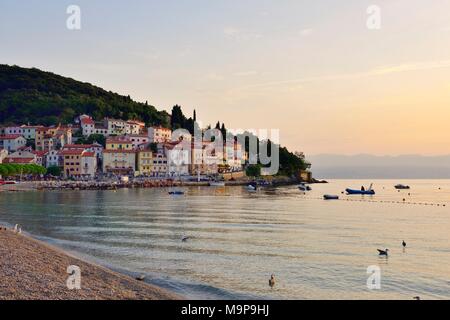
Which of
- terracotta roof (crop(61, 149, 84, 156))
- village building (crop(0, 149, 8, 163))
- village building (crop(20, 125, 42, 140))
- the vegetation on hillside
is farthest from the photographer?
village building (crop(20, 125, 42, 140))

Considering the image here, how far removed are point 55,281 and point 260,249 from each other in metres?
12.9

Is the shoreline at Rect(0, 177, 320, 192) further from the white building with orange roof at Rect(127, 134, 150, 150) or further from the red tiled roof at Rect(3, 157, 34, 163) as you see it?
the white building with orange roof at Rect(127, 134, 150, 150)

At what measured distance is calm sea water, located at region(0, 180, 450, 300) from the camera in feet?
57.2

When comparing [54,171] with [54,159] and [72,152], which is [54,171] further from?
[72,152]

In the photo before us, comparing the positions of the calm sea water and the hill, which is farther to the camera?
the hill

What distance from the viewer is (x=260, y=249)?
25.7m

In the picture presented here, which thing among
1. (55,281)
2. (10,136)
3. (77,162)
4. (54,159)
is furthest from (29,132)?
(55,281)

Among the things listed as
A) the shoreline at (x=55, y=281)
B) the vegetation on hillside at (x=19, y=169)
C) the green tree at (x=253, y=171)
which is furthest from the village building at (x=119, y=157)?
the shoreline at (x=55, y=281)

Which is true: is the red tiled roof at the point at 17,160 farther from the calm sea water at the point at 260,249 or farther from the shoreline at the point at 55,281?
the shoreline at the point at 55,281

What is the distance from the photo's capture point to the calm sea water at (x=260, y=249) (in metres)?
17.4

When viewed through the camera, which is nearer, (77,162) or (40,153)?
(77,162)

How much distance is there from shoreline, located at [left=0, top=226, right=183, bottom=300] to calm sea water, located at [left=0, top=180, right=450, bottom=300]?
1.39 metres

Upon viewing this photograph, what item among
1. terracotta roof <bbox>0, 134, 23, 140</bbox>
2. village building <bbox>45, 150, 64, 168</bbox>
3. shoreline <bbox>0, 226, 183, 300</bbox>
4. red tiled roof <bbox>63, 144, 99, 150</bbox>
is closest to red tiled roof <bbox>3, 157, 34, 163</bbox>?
village building <bbox>45, 150, 64, 168</bbox>
